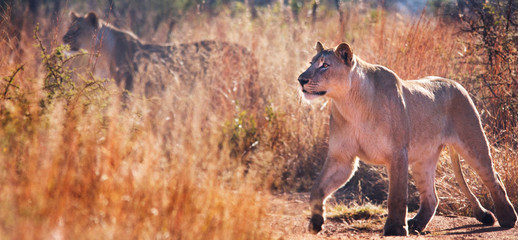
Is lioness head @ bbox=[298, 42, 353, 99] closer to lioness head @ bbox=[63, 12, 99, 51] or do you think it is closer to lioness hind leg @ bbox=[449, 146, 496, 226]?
lioness hind leg @ bbox=[449, 146, 496, 226]

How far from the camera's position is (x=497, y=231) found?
5.77 metres

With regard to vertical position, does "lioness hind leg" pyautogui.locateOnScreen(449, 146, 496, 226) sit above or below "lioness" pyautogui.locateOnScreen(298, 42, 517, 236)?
below

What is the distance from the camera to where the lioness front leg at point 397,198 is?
17.5ft

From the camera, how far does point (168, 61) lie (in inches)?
443

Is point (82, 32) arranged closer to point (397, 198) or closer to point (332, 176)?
point (332, 176)

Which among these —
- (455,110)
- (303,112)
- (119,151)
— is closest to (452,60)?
(303,112)

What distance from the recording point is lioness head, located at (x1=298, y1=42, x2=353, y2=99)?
5.36m

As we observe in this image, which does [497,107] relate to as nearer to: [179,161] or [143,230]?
[179,161]

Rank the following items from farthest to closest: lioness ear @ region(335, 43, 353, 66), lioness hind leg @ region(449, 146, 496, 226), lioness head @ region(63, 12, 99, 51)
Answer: lioness head @ region(63, 12, 99, 51) < lioness hind leg @ region(449, 146, 496, 226) < lioness ear @ region(335, 43, 353, 66)

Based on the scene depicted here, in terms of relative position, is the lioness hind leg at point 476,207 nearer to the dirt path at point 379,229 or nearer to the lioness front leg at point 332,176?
the dirt path at point 379,229

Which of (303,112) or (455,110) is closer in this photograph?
(455,110)

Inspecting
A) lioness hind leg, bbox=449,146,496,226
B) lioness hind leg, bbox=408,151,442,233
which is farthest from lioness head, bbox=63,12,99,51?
lioness hind leg, bbox=449,146,496,226

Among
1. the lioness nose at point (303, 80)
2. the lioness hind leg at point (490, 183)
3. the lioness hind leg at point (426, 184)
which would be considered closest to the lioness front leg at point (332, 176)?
the lioness nose at point (303, 80)

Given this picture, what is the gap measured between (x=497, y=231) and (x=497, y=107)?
2.35 metres
